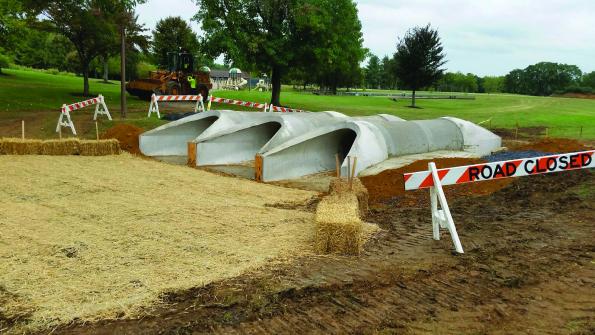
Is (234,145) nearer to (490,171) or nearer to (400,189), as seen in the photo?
(400,189)

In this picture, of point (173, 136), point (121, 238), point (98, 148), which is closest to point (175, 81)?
point (173, 136)

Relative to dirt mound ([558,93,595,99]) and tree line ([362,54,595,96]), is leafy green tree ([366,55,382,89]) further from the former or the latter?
dirt mound ([558,93,595,99])

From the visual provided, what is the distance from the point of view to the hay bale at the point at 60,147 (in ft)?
51.5

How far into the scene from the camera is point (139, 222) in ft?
26.8

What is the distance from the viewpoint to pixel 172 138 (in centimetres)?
1767

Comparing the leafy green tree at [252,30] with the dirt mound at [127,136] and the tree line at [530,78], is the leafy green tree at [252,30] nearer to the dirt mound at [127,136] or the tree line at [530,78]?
the dirt mound at [127,136]

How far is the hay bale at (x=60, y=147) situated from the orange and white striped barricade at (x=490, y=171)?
1229 cm

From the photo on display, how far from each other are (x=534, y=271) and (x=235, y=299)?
3557mm

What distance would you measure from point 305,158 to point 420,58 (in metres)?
37.0

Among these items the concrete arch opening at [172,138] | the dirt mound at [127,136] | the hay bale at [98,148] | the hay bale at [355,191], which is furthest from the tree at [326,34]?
the hay bale at [355,191]

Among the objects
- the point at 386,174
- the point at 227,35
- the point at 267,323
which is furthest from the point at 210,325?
the point at 227,35

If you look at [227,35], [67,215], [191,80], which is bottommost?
[67,215]

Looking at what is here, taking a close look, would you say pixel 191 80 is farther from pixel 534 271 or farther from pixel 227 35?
pixel 534 271

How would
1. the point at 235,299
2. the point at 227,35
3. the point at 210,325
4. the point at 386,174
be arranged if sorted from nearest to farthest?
the point at 210,325 → the point at 235,299 → the point at 386,174 → the point at 227,35
